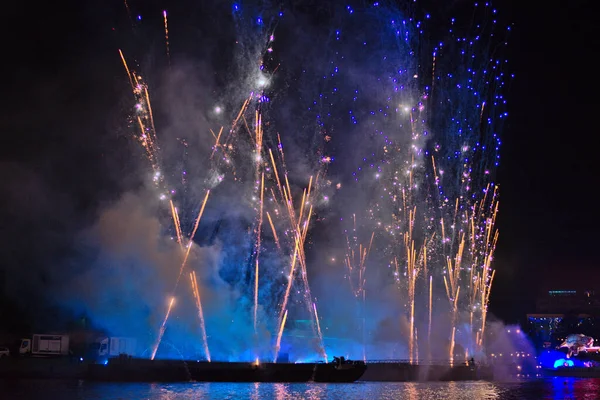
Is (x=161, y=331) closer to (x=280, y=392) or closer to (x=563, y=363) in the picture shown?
(x=280, y=392)

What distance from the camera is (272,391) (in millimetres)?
34594

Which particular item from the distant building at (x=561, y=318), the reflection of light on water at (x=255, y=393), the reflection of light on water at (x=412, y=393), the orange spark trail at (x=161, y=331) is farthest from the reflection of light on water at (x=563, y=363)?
the orange spark trail at (x=161, y=331)

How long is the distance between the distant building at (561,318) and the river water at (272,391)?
78.8 feet

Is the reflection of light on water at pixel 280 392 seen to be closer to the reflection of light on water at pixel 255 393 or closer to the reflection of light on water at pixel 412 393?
the reflection of light on water at pixel 255 393

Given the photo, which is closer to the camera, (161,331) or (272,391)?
(272,391)

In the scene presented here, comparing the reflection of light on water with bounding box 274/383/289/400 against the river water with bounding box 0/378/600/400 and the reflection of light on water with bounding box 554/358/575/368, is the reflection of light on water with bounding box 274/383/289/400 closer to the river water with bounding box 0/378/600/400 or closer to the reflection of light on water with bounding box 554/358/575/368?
the river water with bounding box 0/378/600/400

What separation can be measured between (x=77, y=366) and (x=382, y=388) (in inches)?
818

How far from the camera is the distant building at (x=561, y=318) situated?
6391 cm

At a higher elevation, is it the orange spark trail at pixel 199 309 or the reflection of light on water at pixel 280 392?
the orange spark trail at pixel 199 309

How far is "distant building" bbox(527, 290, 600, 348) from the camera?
63.9 m

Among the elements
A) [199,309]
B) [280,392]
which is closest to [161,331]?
[199,309]

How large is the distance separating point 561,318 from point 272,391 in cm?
4563

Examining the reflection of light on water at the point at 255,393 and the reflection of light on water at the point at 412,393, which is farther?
the reflection of light on water at the point at 412,393

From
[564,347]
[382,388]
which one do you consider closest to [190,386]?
[382,388]
